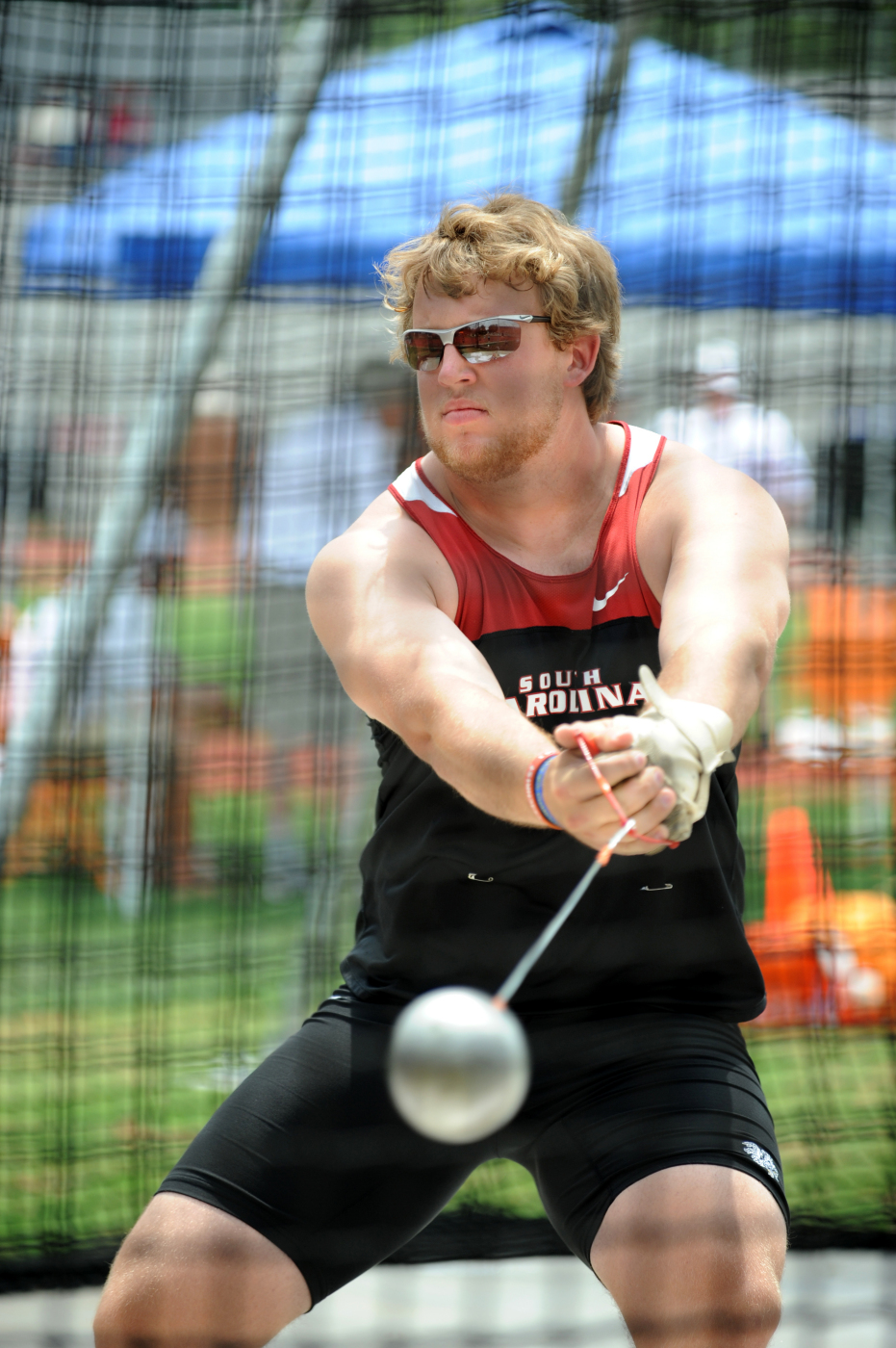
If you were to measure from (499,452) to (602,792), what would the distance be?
728mm

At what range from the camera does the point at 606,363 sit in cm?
214

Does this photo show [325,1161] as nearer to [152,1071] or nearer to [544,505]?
[544,505]

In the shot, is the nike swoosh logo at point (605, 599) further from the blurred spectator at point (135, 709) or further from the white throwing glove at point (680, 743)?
the blurred spectator at point (135, 709)

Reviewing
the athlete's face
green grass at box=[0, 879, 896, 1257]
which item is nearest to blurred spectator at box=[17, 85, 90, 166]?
the athlete's face

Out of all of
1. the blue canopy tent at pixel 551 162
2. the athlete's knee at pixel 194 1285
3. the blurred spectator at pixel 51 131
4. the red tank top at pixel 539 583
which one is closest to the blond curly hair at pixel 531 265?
the red tank top at pixel 539 583

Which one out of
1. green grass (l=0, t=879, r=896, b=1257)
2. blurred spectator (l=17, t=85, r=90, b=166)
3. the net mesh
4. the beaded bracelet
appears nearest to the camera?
the beaded bracelet

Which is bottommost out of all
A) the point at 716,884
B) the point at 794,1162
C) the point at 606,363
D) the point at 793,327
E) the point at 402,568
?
the point at 794,1162

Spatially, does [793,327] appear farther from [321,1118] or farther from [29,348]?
[321,1118]

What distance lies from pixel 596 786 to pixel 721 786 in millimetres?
485

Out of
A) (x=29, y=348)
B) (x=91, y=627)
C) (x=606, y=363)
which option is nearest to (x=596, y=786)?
(x=606, y=363)

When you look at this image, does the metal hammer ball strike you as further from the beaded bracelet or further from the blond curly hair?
the blond curly hair

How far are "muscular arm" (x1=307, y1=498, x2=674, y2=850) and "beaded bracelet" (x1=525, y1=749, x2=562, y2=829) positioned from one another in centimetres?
1

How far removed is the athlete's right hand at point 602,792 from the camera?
1354 millimetres

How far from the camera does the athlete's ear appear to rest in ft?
6.64
